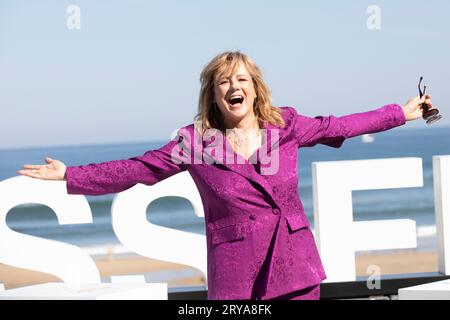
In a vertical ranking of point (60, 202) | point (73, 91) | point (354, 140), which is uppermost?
point (73, 91)

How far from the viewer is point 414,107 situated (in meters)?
4.53

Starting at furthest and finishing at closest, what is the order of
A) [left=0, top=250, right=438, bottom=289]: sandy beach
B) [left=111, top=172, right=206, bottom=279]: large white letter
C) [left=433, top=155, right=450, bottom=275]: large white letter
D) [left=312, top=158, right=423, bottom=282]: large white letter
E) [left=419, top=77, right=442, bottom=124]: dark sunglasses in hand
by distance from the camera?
1. [left=0, top=250, right=438, bottom=289]: sandy beach
2. [left=433, top=155, right=450, bottom=275]: large white letter
3. [left=111, top=172, right=206, bottom=279]: large white letter
4. [left=312, top=158, right=423, bottom=282]: large white letter
5. [left=419, top=77, right=442, bottom=124]: dark sunglasses in hand

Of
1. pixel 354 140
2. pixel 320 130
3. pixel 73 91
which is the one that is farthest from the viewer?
pixel 73 91

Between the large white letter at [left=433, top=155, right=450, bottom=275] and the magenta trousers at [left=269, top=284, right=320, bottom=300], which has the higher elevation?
the large white letter at [left=433, top=155, right=450, bottom=275]

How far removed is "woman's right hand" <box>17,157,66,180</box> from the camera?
425 centimetres

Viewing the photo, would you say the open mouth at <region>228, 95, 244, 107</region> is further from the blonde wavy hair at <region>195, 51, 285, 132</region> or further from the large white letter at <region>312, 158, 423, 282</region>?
the large white letter at <region>312, 158, 423, 282</region>

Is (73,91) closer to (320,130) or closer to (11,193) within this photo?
(11,193)

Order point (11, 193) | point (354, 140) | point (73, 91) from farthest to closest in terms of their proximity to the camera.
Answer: point (73, 91), point (354, 140), point (11, 193)

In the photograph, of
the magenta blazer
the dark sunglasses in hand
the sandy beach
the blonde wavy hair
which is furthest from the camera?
the sandy beach

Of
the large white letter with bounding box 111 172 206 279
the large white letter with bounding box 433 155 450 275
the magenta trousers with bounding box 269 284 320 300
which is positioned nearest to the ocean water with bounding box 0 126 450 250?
the large white letter with bounding box 433 155 450 275

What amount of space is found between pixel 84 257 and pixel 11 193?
0.79 m

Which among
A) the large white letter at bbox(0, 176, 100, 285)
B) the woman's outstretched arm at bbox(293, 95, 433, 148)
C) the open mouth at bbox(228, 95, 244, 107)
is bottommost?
the large white letter at bbox(0, 176, 100, 285)
